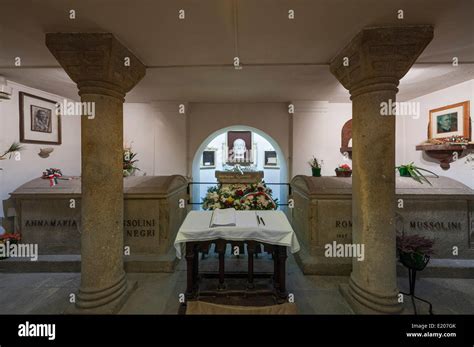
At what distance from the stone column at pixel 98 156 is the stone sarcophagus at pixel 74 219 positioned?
1002 mm

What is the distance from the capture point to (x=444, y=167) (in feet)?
16.0

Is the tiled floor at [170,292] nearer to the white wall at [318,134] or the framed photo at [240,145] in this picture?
the white wall at [318,134]

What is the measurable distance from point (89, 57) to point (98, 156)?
1.11 meters

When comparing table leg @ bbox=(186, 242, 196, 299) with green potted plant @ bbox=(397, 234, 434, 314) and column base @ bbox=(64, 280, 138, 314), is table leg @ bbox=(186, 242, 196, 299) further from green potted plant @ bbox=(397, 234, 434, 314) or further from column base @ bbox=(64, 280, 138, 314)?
green potted plant @ bbox=(397, 234, 434, 314)

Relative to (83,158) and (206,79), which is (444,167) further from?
(83,158)

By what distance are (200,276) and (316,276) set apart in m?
1.80

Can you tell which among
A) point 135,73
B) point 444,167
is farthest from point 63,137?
point 444,167

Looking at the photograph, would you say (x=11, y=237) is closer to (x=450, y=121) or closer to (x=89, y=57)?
(x=89, y=57)

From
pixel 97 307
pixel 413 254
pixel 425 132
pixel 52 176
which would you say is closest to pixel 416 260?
pixel 413 254

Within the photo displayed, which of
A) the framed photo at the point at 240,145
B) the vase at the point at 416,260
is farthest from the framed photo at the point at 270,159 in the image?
the vase at the point at 416,260

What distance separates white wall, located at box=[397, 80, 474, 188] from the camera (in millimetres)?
4402

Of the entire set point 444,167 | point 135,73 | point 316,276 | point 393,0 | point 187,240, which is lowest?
point 316,276

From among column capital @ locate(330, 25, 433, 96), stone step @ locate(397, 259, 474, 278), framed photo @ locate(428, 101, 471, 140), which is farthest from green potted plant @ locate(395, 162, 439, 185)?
column capital @ locate(330, 25, 433, 96)

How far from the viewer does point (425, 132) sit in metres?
5.43
